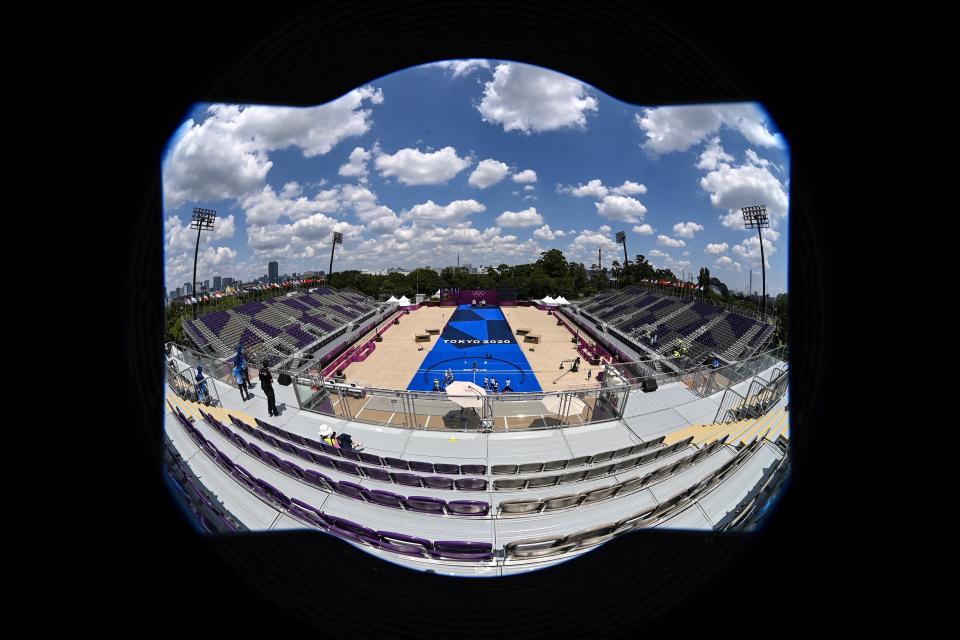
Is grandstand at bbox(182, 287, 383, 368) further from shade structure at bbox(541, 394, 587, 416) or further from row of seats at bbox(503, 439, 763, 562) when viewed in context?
row of seats at bbox(503, 439, 763, 562)

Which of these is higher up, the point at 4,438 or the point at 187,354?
the point at 4,438

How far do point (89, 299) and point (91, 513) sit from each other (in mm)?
1978

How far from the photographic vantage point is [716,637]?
9.17ft

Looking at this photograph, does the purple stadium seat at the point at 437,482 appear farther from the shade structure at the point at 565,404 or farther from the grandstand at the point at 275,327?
the grandstand at the point at 275,327

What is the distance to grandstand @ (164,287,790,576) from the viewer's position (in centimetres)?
502

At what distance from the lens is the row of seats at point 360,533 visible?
15.0 ft

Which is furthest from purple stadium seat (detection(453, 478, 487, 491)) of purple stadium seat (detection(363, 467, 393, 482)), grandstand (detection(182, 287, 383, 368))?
grandstand (detection(182, 287, 383, 368))

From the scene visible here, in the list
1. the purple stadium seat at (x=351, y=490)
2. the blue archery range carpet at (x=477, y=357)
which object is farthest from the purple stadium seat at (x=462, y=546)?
the blue archery range carpet at (x=477, y=357)

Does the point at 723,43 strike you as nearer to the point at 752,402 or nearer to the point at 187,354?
the point at 752,402

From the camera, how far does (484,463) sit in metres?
6.21

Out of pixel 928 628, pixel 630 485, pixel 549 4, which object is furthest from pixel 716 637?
pixel 549 4

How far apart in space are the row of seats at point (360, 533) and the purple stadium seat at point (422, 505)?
1.90 ft

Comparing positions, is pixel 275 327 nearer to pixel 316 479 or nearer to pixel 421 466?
pixel 316 479

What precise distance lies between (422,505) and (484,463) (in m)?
1.44
